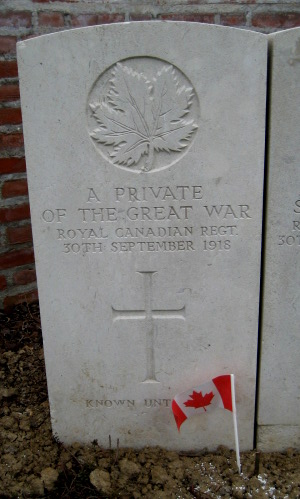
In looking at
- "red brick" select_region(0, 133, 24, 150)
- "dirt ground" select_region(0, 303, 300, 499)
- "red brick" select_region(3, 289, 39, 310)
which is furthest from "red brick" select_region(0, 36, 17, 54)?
"dirt ground" select_region(0, 303, 300, 499)

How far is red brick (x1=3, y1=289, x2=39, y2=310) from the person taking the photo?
9.53 feet

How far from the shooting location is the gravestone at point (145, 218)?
1.61 metres

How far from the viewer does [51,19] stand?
2.54 meters

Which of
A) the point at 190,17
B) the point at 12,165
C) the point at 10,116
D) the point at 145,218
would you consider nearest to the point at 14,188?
the point at 12,165

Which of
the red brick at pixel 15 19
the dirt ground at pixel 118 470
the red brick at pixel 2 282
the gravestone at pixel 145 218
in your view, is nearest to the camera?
the gravestone at pixel 145 218

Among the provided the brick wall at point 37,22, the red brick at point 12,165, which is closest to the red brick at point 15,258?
the brick wall at point 37,22

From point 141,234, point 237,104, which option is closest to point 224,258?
point 141,234

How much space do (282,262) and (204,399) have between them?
67cm

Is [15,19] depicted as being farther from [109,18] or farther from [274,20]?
[274,20]

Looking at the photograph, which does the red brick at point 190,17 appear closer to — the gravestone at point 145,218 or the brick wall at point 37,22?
the brick wall at point 37,22

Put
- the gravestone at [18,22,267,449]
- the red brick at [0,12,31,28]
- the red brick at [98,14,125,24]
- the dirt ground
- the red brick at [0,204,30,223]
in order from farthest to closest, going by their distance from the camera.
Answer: the red brick at [0,204,30,223] → the red brick at [98,14,125,24] → the red brick at [0,12,31,28] → the dirt ground → the gravestone at [18,22,267,449]

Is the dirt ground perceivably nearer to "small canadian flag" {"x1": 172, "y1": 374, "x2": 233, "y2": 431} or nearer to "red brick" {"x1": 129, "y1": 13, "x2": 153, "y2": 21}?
"small canadian flag" {"x1": 172, "y1": 374, "x2": 233, "y2": 431}

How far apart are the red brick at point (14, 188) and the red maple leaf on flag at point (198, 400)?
153 centimetres

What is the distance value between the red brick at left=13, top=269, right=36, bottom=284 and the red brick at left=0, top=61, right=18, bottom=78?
1.14 meters
